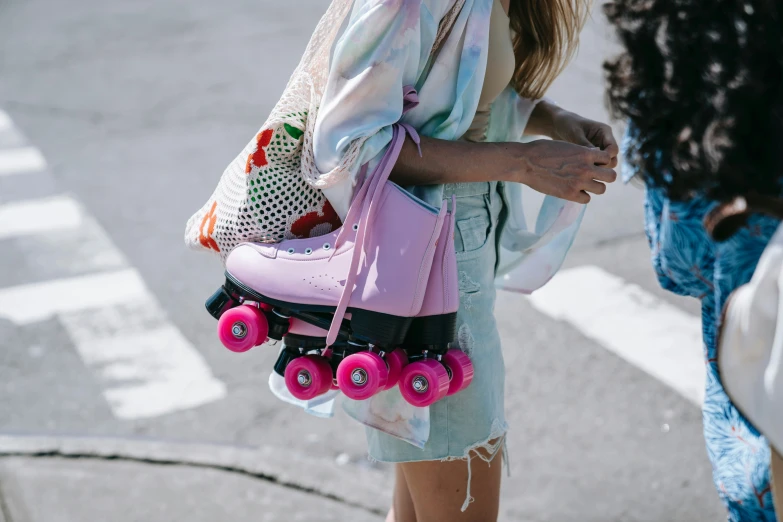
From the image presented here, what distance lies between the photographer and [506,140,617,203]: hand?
2002mm

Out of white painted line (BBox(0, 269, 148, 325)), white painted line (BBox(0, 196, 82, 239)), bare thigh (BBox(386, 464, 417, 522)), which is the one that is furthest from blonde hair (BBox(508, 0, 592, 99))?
white painted line (BBox(0, 196, 82, 239))

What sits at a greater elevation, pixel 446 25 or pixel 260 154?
pixel 446 25

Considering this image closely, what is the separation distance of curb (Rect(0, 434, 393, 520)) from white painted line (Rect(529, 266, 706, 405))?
1.43 meters

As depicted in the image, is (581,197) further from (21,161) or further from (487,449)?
(21,161)

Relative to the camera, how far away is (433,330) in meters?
1.96

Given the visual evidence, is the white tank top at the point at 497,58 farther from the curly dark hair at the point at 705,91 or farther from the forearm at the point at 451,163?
the curly dark hair at the point at 705,91

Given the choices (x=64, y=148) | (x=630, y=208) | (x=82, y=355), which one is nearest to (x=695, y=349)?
(x=630, y=208)

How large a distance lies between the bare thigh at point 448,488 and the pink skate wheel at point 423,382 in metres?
0.36

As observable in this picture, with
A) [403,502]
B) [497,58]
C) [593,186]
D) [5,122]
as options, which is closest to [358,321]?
[593,186]

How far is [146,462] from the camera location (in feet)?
11.8

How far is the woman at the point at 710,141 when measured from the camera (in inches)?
52.6

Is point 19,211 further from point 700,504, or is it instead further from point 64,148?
point 700,504

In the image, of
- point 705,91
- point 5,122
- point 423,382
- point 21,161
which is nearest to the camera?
point 705,91

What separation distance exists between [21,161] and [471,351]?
558 centimetres
